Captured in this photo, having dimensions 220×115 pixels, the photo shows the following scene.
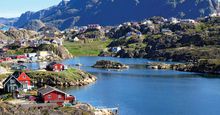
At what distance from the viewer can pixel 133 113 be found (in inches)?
2296

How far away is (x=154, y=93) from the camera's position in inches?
3091

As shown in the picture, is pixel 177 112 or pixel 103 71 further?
pixel 103 71

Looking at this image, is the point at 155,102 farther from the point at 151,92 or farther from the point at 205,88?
the point at 205,88

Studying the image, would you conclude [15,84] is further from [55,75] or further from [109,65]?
[109,65]

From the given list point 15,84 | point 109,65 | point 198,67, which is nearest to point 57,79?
point 15,84

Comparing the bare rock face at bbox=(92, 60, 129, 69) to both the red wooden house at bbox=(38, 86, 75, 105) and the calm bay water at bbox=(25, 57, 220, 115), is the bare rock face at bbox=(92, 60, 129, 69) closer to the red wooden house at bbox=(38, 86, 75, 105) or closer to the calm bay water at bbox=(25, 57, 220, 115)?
the calm bay water at bbox=(25, 57, 220, 115)

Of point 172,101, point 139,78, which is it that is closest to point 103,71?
point 139,78

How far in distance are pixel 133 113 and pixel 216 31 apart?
422ft

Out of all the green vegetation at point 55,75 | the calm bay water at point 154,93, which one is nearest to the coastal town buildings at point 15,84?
the calm bay water at point 154,93

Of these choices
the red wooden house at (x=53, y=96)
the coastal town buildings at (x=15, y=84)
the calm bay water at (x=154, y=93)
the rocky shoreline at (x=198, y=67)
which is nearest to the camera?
the red wooden house at (x=53, y=96)

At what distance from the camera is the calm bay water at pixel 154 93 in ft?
206

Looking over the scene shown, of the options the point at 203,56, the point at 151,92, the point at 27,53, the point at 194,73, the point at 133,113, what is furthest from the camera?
the point at 27,53

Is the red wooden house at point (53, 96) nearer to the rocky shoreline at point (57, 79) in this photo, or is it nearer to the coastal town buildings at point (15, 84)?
the coastal town buildings at point (15, 84)

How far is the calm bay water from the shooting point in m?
62.7
